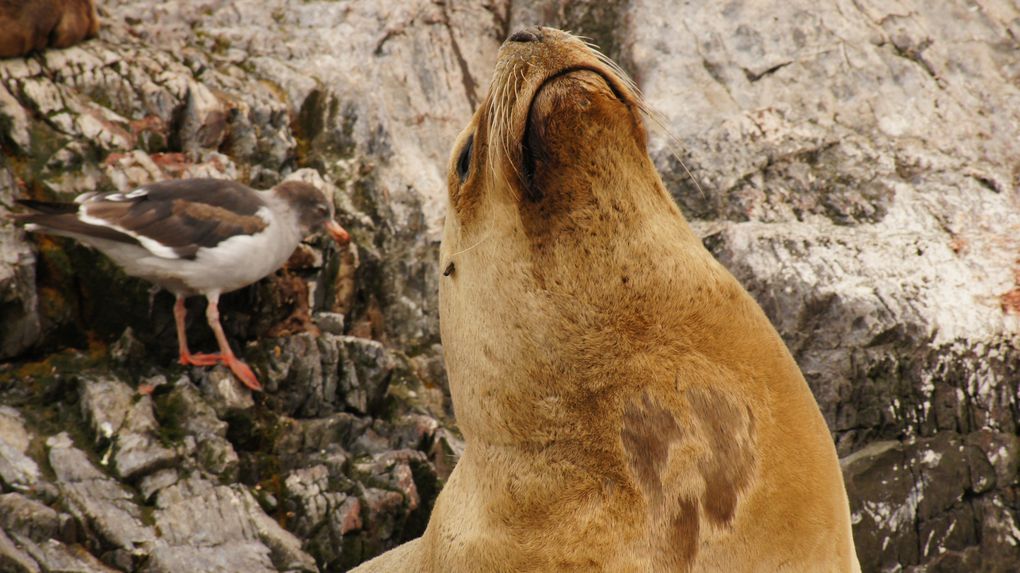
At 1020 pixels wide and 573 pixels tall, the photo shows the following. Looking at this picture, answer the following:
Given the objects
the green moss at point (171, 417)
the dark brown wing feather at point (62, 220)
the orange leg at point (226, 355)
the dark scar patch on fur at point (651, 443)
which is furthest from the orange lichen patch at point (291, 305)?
the dark scar patch on fur at point (651, 443)

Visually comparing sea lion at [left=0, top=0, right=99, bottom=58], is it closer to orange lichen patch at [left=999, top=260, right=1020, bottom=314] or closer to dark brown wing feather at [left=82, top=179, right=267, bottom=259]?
dark brown wing feather at [left=82, top=179, right=267, bottom=259]

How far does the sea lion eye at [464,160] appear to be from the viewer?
2.80m

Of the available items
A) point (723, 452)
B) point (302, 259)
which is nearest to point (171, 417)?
point (302, 259)

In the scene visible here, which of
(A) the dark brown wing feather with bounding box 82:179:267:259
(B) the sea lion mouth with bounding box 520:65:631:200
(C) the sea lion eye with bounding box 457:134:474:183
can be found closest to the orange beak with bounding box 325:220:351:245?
(A) the dark brown wing feather with bounding box 82:179:267:259

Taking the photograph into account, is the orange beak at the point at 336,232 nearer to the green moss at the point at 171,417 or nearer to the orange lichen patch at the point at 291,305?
the orange lichen patch at the point at 291,305

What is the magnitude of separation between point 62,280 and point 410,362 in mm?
2150

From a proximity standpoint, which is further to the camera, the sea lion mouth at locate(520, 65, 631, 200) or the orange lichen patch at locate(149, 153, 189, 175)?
the orange lichen patch at locate(149, 153, 189, 175)

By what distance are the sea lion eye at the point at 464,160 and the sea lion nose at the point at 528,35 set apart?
0.32 m

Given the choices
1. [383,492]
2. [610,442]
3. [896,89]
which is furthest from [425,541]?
[896,89]

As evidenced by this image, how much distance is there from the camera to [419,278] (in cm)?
668

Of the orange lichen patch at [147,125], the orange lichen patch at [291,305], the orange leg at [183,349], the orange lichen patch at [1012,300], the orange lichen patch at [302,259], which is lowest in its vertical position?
the orange leg at [183,349]

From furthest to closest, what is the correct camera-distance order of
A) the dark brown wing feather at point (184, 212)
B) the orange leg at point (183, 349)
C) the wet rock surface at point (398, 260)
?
the orange leg at point (183, 349) → the dark brown wing feather at point (184, 212) → the wet rock surface at point (398, 260)

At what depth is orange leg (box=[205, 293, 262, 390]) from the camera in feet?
18.3

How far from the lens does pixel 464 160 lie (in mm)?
2830
